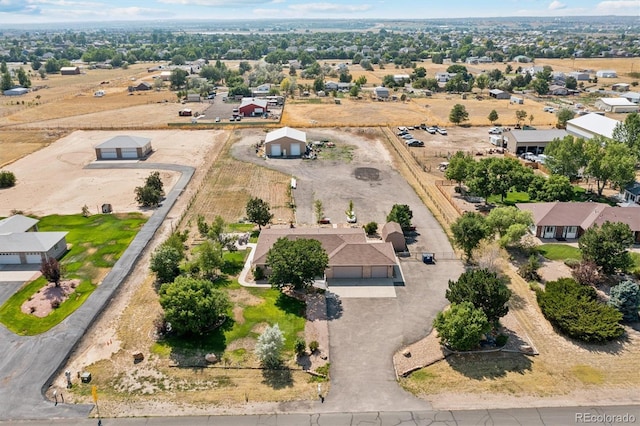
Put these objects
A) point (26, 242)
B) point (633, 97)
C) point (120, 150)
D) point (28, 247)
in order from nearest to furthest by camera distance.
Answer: point (28, 247) → point (26, 242) → point (120, 150) → point (633, 97)

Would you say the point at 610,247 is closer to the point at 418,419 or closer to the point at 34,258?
the point at 418,419

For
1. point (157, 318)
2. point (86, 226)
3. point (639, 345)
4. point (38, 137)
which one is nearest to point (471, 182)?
point (639, 345)

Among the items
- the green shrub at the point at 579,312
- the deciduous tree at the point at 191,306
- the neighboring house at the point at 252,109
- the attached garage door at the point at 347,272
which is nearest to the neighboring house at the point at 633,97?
the neighboring house at the point at 252,109

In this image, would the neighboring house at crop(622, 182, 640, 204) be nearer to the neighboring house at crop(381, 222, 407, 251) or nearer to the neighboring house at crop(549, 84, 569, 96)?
the neighboring house at crop(381, 222, 407, 251)

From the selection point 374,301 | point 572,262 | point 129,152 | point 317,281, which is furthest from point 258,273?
point 129,152

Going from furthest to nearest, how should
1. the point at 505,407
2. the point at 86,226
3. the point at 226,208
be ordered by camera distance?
1. the point at 226,208
2. the point at 86,226
3. the point at 505,407

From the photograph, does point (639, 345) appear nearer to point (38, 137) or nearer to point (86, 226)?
point (86, 226)

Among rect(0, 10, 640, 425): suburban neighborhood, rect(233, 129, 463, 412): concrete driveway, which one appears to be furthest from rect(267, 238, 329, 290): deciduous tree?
rect(233, 129, 463, 412): concrete driveway
